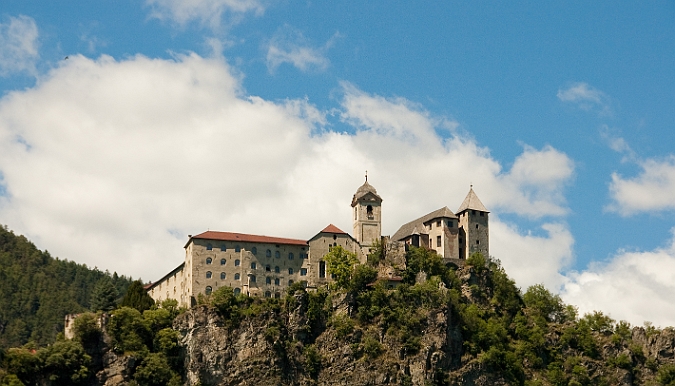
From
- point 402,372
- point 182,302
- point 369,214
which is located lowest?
point 402,372

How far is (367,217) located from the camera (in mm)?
107375

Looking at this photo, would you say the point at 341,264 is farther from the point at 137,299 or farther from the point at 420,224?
the point at 137,299

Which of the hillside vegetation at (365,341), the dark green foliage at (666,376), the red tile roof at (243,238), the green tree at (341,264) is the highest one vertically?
the red tile roof at (243,238)

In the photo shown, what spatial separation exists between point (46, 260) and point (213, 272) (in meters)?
111

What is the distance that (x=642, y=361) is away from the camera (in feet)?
343

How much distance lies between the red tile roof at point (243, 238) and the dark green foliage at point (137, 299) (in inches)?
311

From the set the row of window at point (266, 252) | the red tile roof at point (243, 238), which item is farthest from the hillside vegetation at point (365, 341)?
the red tile roof at point (243, 238)

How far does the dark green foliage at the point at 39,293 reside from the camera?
16200 centimetres

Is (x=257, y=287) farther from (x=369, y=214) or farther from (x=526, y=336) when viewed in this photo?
(x=526, y=336)

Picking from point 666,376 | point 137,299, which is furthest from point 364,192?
point 666,376

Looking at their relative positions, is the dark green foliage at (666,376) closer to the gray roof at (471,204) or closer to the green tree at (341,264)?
the gray roof at (471,204)

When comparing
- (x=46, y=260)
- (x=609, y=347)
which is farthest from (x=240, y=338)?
(x=46, y=260)

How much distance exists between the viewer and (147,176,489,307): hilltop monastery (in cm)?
9969

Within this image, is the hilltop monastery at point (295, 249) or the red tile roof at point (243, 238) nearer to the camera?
the hilltop monastery at point (295, 249)
